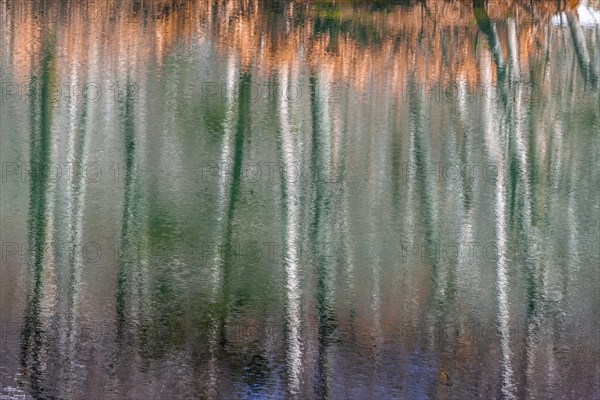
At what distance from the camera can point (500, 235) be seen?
31.7 ft

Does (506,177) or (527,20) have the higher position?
(527,20)

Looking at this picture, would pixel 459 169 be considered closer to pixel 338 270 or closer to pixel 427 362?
pixel 338 270

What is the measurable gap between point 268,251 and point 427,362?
2.22 m

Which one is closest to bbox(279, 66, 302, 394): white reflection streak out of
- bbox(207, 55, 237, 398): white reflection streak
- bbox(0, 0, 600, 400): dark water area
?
bbox(0, 0, 600, 400): dark water area

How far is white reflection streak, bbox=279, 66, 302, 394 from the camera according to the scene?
712cm

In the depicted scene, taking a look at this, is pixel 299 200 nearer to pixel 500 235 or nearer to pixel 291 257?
pixel 291 257

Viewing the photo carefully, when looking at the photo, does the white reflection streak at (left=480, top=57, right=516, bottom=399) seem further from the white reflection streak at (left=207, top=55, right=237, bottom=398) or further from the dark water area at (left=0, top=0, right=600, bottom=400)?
the white reflection streak at (left=207, top=55, right=237, bottom=398)

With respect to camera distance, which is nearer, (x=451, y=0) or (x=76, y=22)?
(x=76, y=22)

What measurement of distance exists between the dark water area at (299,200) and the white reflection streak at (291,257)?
0.02 meters

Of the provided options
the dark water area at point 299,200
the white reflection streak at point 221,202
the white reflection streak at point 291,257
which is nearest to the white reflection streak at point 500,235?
the dark water area at point 299,200

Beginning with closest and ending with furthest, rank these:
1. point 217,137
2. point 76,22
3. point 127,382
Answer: point 127,382 → point 217,137 → point 76,22

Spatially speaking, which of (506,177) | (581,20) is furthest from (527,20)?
(506,177)

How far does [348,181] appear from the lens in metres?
10.4

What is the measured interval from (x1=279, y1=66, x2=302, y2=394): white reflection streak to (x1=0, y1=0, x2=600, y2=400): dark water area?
23 millimetres
